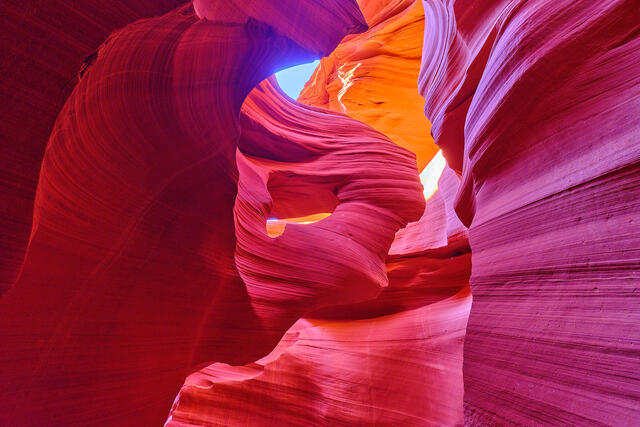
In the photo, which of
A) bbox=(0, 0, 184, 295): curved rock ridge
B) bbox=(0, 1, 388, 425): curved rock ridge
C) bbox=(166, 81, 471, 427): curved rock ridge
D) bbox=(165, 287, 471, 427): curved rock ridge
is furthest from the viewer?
bbox=(165, 287, 471, 427): curved rock ridge

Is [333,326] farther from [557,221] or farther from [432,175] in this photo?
[557,221]

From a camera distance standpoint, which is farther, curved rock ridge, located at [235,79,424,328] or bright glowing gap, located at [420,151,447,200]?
bright glowing gap, located at [420,151,447,200]

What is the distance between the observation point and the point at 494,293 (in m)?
1.35

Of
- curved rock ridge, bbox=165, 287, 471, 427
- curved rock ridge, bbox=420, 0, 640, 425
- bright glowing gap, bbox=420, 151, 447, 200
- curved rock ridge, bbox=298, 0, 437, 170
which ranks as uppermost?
curved rock ridge, bbox=298, 0, 437, 170

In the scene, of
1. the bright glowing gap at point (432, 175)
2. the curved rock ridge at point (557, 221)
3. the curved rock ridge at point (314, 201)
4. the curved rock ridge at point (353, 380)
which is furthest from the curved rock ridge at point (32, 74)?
the bright glowing gap at point (432, 175)

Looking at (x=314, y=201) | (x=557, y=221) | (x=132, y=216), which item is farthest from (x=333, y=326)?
(x=557, y=221)

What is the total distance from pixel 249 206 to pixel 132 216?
105cm

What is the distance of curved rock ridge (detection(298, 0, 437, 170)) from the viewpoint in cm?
A: 570

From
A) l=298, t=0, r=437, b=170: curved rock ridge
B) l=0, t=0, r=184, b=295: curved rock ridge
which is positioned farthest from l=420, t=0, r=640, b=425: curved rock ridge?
l=298, t=0, r=437, b=170: curved rock ridge

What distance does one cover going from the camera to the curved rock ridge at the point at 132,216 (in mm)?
1271

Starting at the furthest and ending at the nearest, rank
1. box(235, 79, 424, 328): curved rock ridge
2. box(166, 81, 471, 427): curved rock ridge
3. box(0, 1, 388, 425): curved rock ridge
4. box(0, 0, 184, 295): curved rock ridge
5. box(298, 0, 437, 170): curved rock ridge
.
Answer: box(298, 0, 437, 170): curved rock ridge < box(166, 81, 471, 427): curved rock ridge < box(235, 79, 424, 328): curved rock ridge < box(0, 1, 388, 425): curved rock ridge < box(0, 0, 184, 295): curved rock ridge

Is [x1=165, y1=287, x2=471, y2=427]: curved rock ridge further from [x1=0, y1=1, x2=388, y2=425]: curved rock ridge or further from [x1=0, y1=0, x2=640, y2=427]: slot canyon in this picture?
[x1=0, y1=1, x2=388, y2=425]: curved rock ridge

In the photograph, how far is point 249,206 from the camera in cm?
253

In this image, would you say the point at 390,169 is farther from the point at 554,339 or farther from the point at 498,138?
the point at 554,339
